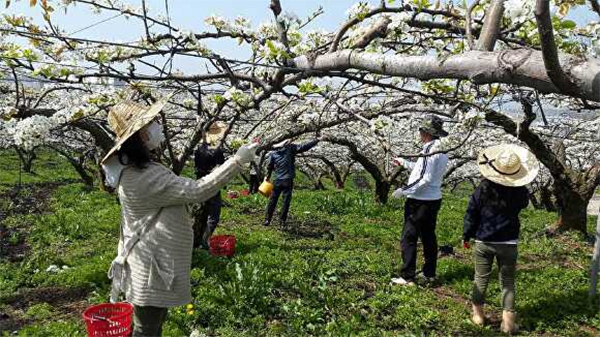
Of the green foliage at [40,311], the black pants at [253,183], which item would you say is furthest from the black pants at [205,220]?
the black pants at [253,183]

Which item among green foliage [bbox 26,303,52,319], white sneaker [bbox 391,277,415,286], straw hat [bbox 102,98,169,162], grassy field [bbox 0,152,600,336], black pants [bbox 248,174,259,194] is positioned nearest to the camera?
straw hat [bbox 102,98,169,162]

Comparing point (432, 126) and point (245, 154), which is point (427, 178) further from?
point (245, 154)

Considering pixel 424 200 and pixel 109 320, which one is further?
pixel 424 200

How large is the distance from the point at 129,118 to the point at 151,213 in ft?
2.00

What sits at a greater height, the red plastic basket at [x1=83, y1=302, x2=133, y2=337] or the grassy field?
the red plastic basket at [x1=83, y1=302, x2=133, y2=337]

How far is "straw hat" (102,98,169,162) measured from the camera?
9.07 ft

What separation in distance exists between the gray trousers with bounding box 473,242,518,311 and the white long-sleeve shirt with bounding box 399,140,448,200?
930 millimetres

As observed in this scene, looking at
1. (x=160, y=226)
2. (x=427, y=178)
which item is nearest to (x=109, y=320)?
(x=160, y=226)

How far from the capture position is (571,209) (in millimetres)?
7875

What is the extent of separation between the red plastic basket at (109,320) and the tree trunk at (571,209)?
691 centimetres

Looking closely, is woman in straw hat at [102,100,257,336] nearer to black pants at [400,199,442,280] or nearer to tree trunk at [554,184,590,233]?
black pants at [400,199,442,280]

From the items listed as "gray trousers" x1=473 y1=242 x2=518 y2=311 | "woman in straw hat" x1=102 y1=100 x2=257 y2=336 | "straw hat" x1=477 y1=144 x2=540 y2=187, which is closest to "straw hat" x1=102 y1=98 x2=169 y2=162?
"woman in straw hat" x1=102 y1=100 x2=257 y2=336

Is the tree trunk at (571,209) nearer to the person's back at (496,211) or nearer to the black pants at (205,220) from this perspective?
the person's back at (496,211)

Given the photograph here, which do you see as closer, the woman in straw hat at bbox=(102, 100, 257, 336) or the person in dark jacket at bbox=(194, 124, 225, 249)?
the woman in straw hat at bbox=(102, 100, 257, 336)
